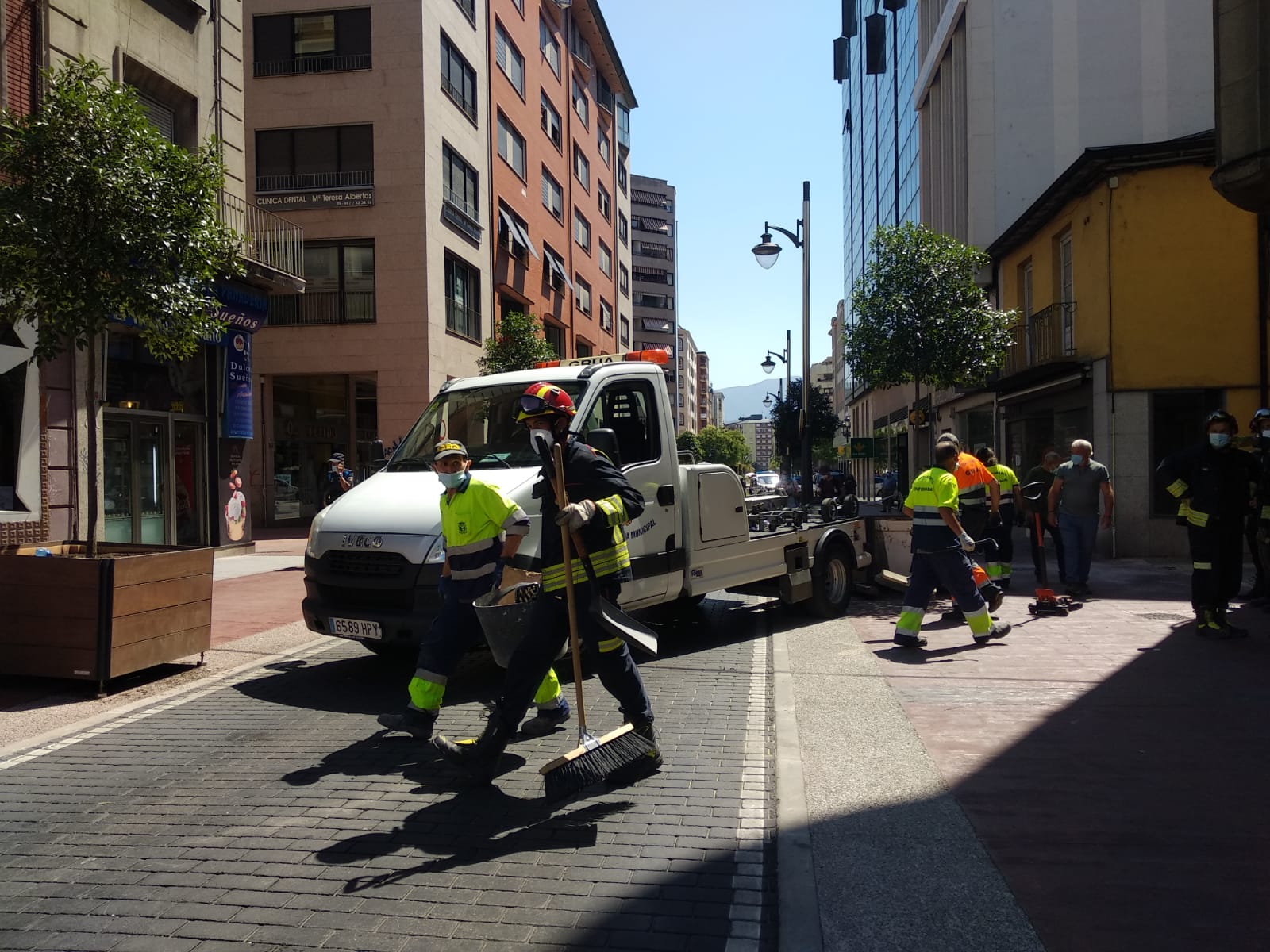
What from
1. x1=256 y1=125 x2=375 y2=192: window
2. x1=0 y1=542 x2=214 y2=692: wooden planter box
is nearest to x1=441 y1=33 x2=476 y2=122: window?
x1=256 y1=125 x2=375 y2=192: window

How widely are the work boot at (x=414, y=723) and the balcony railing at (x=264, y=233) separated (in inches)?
481

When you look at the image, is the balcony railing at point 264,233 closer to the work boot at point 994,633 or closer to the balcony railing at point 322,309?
the balcony railing at point 322,309

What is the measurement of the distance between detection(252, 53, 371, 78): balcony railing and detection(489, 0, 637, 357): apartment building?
18.8ft

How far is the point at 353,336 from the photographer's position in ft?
78.5

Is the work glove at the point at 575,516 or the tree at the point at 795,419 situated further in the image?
the tree at the point at 795,419

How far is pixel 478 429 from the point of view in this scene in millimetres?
7516

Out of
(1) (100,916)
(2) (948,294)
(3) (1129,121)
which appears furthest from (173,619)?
(3) (1129,121)

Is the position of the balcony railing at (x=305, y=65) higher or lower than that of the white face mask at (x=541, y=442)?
higher

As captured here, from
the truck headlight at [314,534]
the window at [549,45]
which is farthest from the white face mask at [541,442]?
the window at [549,45]

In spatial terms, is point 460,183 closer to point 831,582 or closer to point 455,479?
point 831,582

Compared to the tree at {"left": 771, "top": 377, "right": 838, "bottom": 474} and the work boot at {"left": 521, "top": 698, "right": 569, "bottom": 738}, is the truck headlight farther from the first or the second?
the tree at {"left": 771, "top": 377, "right": 838, "bottom": 474}

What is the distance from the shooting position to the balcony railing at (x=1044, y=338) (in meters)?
18.6

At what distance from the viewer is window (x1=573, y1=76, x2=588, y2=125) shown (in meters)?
41.0

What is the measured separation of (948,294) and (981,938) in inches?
538
